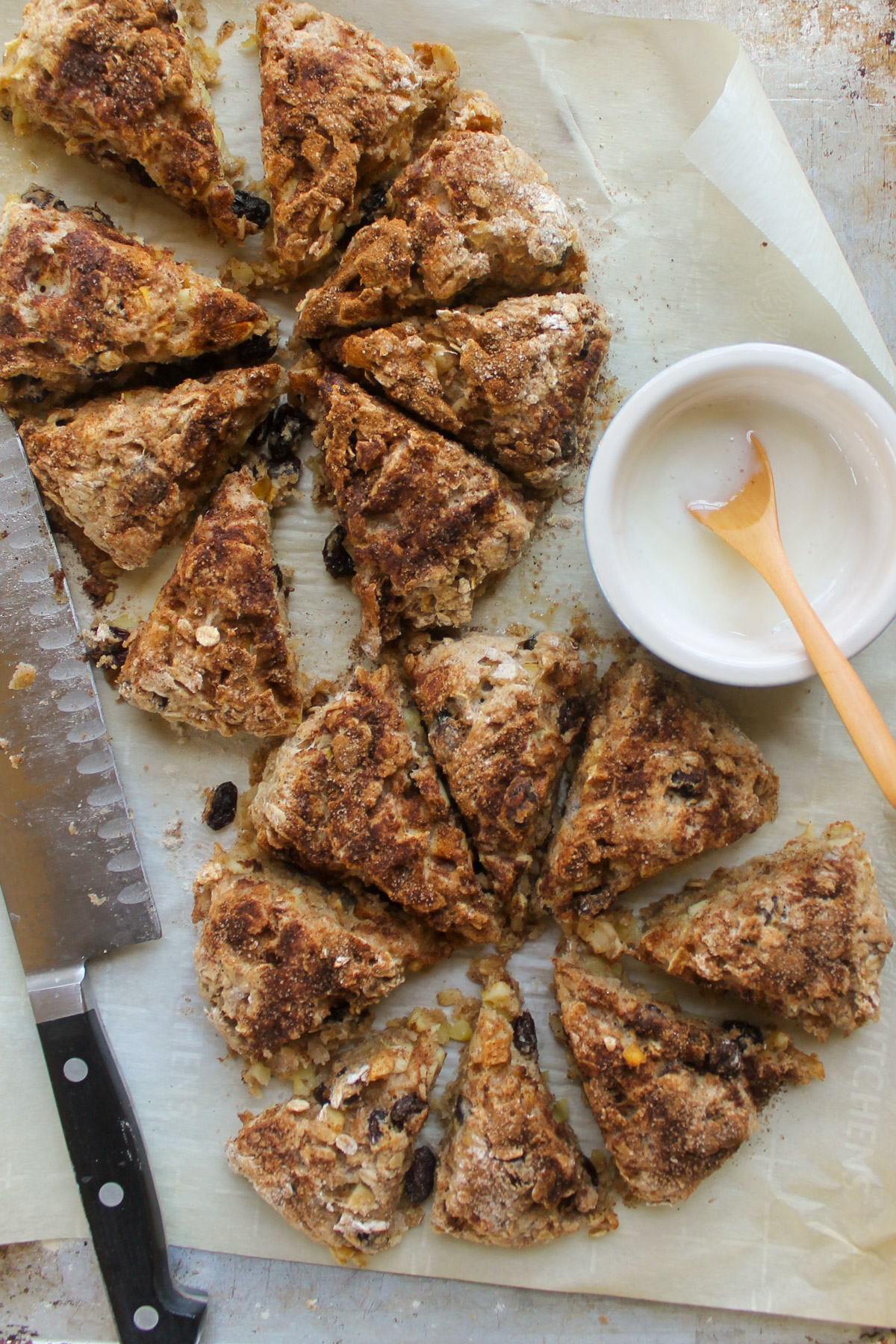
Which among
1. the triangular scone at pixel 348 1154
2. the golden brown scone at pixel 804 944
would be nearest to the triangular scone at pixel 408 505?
→ the golden brown scone at pixel 804 944

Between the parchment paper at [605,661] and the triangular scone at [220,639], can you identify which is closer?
the triangular scone at [220,639]

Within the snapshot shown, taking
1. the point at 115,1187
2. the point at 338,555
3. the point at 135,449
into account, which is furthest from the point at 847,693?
the point at 115,1187

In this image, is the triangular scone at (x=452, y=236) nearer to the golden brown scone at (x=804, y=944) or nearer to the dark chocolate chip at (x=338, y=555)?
the dark chocolate chip at (x=338, y=555)

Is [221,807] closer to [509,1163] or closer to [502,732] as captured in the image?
[502,732]

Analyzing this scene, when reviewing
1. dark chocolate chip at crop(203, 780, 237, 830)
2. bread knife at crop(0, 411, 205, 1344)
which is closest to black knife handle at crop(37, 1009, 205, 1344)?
bread knife at crop(0, 411, 205, 1344)

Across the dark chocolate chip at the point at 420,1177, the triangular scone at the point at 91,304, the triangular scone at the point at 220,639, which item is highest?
the triangular scone at the point at 91,304

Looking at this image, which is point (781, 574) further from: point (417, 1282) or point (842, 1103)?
point (417, 1282)

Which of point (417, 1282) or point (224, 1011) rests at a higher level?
point (224, 1011)

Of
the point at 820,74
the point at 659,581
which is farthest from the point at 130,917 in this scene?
the point at 820,74
